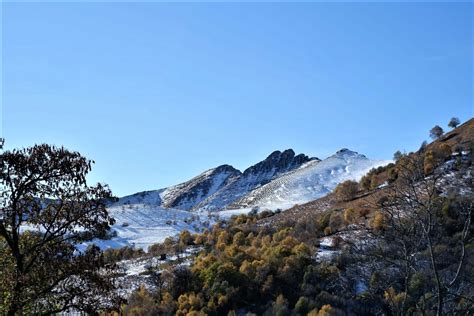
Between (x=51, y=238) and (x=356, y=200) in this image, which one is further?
(x=356, y=200)

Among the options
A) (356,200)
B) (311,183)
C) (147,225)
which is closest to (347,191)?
(356,200)

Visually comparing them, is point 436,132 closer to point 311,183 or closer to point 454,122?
point 454,122

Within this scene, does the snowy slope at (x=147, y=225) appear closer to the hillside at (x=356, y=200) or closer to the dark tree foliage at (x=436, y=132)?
the hillside at (x=356, y=200)

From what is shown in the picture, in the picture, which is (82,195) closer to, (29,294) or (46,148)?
(46,148)

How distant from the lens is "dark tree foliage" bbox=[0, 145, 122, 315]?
1112 centimetres

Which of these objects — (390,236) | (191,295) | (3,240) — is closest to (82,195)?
(3,240)

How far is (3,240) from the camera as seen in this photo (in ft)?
38.4

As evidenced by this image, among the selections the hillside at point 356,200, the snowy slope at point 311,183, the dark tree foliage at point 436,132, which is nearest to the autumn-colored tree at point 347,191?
the hillside at point 356,200

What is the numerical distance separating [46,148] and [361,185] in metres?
82.9

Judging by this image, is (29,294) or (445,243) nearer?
(29,294)

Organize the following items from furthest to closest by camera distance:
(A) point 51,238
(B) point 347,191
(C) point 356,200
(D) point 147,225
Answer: (D) point 147,225, (B) point 347,191, (C) point 356,200, (A) point 51,238

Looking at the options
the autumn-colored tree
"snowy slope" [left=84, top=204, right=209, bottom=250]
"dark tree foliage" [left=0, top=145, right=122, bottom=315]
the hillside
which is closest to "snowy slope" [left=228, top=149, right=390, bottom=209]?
"snowy slope" [left=84, top=204, right=209, bottom=250]

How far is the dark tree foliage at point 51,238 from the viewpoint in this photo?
11.1 meters

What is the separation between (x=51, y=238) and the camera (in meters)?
11.5
